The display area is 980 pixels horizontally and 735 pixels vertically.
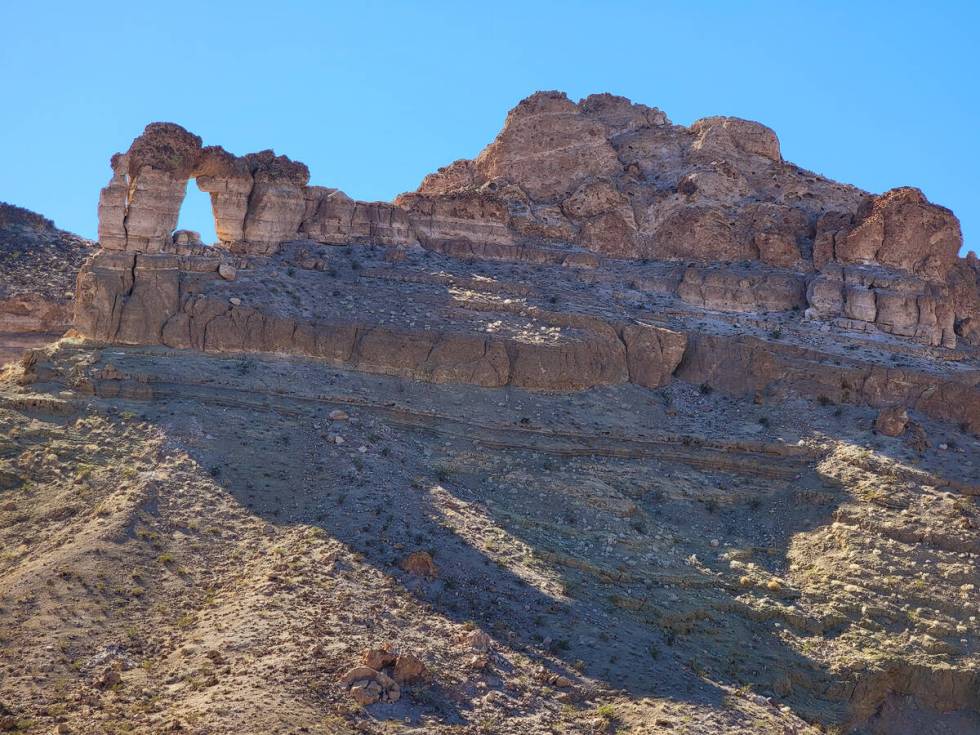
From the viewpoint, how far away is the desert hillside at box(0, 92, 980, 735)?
23422mm

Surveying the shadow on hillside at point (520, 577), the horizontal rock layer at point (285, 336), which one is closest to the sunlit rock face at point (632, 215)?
the horizontal rock layer at point (285, 336)

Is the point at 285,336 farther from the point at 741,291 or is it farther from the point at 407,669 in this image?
the point at 741,291

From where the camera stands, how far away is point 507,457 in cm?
3512

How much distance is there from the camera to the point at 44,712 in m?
20.6

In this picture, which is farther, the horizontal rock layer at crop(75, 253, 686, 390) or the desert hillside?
the horizontal rock layer at crop(75, 253, 686, 390)

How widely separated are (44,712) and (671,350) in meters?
27.9

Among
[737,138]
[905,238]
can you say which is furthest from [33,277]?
[905,238]

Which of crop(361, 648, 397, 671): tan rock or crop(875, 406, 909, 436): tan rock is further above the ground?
crop(875, 406, 909, 436): tan rock

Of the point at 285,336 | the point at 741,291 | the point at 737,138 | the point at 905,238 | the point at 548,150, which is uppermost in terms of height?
the point at 737,138

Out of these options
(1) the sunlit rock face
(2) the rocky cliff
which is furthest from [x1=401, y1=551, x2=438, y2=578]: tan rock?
(2) the rocky cliff

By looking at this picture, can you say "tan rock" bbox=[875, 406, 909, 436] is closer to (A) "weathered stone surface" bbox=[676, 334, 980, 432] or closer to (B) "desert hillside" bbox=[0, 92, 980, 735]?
(B) "desert hillside" bbox=[0, 92, 980, 735]

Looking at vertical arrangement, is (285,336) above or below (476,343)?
below

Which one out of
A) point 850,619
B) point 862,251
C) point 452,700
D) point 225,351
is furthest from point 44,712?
point 862,251

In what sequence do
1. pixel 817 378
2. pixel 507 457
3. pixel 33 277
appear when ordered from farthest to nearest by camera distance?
pixel 33 277
pixel 817 378
pixel 507 457
